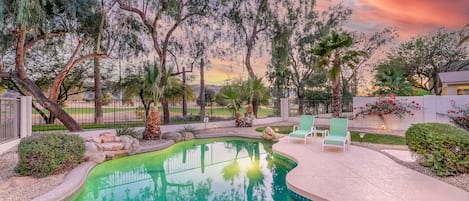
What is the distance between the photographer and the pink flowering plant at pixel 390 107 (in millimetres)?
12673

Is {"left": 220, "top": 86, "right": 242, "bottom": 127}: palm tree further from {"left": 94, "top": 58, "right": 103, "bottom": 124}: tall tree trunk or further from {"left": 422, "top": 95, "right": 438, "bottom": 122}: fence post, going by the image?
{"left": 422, "top": 95, "right": 438, "bottom": 122}: fence post

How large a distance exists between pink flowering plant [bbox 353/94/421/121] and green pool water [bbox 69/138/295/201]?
23.6ft

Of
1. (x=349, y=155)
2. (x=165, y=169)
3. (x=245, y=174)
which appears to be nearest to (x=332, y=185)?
(x=245, y=174)

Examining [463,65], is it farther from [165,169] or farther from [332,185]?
[165,169]

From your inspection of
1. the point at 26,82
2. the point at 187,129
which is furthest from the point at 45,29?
the point at 187,129

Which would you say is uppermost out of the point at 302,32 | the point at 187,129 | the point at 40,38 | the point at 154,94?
the point at 302,32

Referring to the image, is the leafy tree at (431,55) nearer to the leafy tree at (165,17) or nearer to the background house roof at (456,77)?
the background house roof at (456,77)

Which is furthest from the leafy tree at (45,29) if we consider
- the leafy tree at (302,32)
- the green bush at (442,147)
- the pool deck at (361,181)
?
the leafy tree at (302,32)

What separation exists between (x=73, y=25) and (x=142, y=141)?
5.75 m

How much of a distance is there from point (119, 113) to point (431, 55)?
84.8 feet

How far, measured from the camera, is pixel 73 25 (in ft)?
35.9

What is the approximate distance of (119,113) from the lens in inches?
559

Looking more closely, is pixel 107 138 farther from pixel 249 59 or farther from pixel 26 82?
pixel 249 59

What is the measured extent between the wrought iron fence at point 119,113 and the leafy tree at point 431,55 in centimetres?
1461
